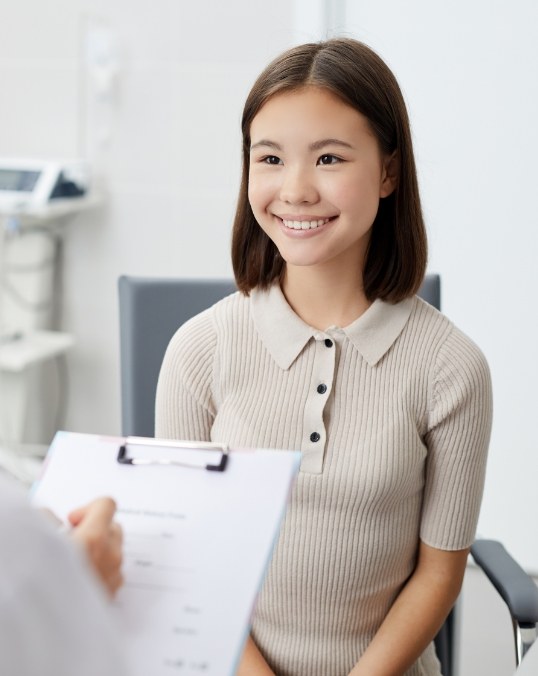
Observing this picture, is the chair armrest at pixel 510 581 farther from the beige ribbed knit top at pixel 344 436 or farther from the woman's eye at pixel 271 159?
the woman's eye at pixel 271 159

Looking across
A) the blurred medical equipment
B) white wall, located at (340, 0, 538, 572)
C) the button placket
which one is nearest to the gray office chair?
the button placket

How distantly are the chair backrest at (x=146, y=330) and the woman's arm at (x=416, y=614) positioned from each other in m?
0.39

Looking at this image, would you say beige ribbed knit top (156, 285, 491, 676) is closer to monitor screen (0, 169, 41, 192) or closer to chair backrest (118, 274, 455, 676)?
chair backrest (118, 274, 455, 676)

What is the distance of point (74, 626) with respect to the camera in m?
0.51

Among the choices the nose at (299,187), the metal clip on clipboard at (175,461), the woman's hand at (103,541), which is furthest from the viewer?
the nose at (299,187)

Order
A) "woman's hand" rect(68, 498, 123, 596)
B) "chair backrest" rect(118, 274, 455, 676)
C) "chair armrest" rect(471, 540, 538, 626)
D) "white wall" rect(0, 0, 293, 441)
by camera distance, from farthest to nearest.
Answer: "white wall" rect(0, 0, 293, 441)
"chair backrest" rect(118, 274, 455, 676)
"chair armrest" rect(471, 540, 538, 626)
"woman's hand" rect(68, 498, 123, 596)

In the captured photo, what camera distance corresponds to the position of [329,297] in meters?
1.24

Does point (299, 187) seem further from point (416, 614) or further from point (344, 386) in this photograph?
point (416, 614)

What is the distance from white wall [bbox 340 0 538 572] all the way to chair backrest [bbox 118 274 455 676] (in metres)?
1.11

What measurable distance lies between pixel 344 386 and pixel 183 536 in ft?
1.43

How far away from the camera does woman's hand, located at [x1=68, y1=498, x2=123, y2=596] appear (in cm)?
74

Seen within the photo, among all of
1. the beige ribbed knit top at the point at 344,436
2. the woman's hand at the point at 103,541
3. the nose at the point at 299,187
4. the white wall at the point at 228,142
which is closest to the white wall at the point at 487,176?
the white wall at the point at 228,142

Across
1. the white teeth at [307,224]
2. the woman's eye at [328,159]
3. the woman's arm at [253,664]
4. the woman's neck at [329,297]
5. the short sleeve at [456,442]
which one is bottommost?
the woman's arm at [253,664]

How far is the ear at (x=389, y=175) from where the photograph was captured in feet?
3.91
